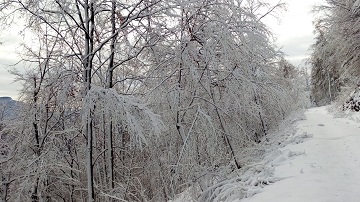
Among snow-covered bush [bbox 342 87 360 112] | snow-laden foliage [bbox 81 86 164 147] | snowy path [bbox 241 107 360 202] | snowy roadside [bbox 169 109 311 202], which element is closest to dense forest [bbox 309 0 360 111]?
snow-covered bush [bbox 342 87 360 112]

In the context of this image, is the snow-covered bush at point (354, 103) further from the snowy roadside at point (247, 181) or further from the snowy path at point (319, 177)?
the snowy roadside at point (247, 181)

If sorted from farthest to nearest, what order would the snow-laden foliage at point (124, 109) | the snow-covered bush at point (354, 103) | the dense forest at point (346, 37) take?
the snow-covered bush at point (354, 103), the dense forest at point (346, 37), the snow-laden foliage at point (124, 109)

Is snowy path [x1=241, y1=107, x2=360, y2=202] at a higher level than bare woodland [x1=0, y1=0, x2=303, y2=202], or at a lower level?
lower

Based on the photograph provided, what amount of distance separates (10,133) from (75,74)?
805 cm

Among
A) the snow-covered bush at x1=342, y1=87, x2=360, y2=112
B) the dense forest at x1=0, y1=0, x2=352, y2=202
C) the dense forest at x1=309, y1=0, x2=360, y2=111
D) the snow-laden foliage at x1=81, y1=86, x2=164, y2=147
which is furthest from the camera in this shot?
the snow-covered bush at x1=342, y1=87, x2=360, y2=112

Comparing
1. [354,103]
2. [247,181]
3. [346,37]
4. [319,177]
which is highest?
[346,37]

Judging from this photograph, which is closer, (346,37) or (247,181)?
(247,181)

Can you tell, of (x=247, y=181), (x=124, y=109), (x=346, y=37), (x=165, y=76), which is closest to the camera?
(x=124, y=109)

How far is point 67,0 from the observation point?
5.80 metres

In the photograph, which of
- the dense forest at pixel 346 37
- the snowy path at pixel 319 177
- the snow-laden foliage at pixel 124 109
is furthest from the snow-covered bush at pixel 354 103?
the snow-laden foliage at pixel 124 109

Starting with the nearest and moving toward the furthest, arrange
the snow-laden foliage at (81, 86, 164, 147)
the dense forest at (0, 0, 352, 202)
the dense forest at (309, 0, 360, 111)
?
1. the snow-laden foliage at (81, 86, 164, 147)
2. the dense forest at (0, 0, 352, 202)
3. the dense forest at (309, 0, 360, 111)

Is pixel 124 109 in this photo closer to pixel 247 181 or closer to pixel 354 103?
pixel 247 181

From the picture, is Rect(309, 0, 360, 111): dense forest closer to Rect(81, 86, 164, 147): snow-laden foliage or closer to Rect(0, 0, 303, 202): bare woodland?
Rect(0, 0, 303, 202): bare woodland

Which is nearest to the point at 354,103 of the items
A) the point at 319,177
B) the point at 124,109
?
the point at 319,177
